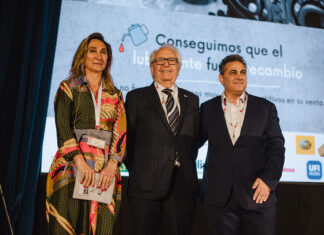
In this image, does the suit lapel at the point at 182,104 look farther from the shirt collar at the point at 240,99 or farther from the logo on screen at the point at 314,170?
the logo on screen at the point at 314,170

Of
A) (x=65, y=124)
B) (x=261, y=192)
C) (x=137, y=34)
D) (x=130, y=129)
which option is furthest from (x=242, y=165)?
(x=137, y=34)

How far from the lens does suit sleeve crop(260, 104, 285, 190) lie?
1.71 meters

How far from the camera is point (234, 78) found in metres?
1.90

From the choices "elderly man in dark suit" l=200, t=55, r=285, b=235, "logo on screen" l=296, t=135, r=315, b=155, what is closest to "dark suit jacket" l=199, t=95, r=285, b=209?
"elderly man in dark suit" l=200, t=55, r=285, b=235

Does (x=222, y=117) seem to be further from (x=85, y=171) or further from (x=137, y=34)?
(x=137, y=34)

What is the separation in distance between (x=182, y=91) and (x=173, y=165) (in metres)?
0.49

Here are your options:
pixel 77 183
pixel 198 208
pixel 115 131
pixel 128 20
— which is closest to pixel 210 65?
pixel 128 20

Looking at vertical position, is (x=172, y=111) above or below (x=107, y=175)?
above

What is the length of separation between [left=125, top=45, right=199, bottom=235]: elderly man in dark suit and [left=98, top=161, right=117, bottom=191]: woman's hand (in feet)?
0.71

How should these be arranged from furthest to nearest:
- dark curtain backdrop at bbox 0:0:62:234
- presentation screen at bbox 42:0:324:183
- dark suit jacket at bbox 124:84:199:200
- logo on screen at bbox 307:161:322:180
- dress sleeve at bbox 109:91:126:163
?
logo on screen at bbox 307:161:322:180 → presentation screen at bbox 42:0:324:183 → dark curtain backdrop at bbox 0:0:62:234 → dark suit jacket at bbox 124:84:199:200 → dress sleeve at bbox 109:91:126:163

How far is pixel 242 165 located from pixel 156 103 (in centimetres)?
61

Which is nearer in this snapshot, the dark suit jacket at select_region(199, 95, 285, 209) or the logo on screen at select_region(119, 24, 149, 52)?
the dark suit jacket at select_region(199, 95, 285, 209)

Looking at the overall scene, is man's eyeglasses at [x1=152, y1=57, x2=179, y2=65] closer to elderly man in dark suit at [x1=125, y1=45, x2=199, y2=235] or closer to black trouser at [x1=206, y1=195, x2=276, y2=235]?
elderly man in dark suit at [x1=125, y1=45, x2=199, y2=235]

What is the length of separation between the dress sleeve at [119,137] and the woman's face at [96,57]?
21 cm
